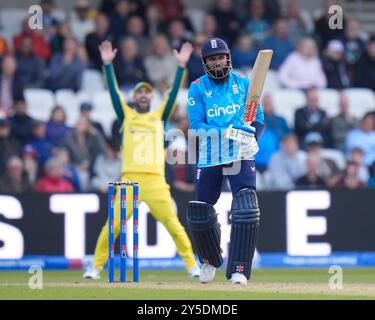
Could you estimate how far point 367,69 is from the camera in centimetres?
2022

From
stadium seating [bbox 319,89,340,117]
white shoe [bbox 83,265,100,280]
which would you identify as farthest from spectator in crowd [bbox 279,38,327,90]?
white shoe [bbox 83,265,100,280]

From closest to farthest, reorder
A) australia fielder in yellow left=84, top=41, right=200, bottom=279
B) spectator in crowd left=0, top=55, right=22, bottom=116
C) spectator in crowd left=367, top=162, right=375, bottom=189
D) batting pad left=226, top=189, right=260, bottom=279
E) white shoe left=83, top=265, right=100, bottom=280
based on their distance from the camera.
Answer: batting pad left=226, top=189, right=260, bottom=279 → white shoe left=83, top=265, right=100, bottom=280 → australia fielder in yellow left=84, top=41, right=200, bottom=279 → spectator in crowd left=367, top=162, right=375, bottom=189 → spectator in crowd left=0, top=55, right=22, bottom=116

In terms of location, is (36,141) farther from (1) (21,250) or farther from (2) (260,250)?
(2) (260,250)

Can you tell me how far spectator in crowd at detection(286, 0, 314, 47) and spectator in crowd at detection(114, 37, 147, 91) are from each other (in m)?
2.95

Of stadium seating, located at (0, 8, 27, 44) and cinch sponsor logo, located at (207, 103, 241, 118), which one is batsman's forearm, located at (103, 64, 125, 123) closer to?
cinch sponsor logo, located at (207, 103, 241, 118)

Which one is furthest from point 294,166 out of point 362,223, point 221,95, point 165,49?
point 221,95

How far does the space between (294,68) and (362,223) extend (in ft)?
13.5

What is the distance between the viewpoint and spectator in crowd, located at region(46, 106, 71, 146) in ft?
58.2

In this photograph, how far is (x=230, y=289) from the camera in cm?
1063

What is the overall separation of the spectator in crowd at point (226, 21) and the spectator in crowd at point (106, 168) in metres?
4.14

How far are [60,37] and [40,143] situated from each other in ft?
7.94

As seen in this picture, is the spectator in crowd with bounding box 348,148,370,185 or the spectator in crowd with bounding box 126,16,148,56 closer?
the spectator in crowd with bounding box 348,148,370,185

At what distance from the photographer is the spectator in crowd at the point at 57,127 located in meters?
17.8
